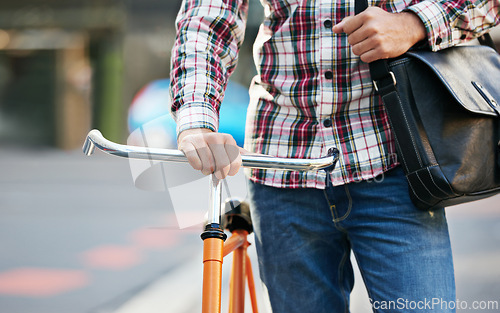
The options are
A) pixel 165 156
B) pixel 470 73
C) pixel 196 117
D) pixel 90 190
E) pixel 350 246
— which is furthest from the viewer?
pixel 90 190

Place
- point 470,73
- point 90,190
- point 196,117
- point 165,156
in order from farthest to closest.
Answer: point 90,190
point 470,73
point 196,117
point 165,156

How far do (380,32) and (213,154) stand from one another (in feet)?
1.72

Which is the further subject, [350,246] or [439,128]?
[350,246]

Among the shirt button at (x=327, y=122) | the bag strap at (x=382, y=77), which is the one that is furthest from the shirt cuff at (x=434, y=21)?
the shirt button at (x=327, y=122)

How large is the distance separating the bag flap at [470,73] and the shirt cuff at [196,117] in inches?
19.5

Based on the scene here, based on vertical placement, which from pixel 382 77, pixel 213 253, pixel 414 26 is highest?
pixel 414 26

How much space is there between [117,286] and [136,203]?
438cm

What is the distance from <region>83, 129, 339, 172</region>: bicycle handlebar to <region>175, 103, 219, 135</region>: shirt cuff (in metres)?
0.19

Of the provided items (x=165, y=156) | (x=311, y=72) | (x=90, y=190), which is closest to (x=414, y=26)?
(x=311, y=72)

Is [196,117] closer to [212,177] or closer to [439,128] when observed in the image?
[212,177]

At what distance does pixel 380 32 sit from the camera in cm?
138

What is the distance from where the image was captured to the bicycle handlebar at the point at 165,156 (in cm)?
107

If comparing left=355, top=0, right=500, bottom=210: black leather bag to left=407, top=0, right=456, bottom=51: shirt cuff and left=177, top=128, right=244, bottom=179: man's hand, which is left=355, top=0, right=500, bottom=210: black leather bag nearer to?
left=407, top=0, right=456, bottom=51: shirt cuff

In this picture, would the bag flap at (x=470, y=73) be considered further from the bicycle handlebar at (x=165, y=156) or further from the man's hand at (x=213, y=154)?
the man's hand at (x=213, y=154)
